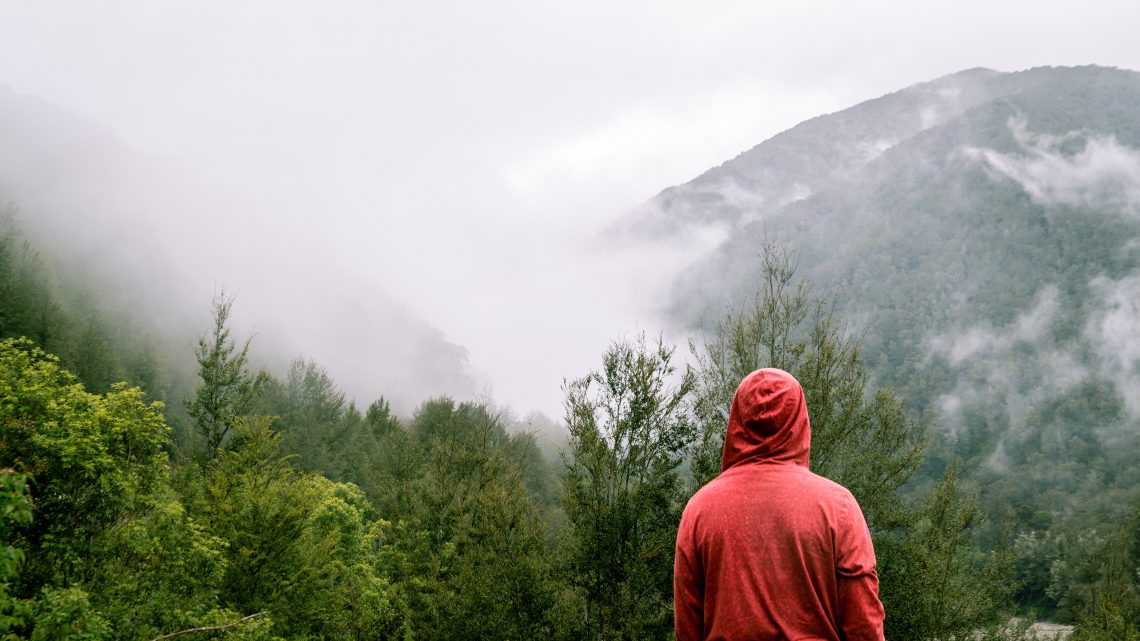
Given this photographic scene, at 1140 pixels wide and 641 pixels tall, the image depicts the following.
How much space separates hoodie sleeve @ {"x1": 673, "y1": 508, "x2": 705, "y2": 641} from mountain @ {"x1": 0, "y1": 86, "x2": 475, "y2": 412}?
90.0 m

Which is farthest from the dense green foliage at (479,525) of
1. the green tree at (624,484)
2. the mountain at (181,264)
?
the mountain at (181,264)

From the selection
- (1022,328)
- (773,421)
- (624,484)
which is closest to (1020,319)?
(1022,328)

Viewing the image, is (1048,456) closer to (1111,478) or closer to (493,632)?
(1111,478)

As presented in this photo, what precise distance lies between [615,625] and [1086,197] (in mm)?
219320

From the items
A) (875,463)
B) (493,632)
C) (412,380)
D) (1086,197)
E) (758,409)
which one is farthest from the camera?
(1086,197)

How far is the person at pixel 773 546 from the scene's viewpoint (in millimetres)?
2742

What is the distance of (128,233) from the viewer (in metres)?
123

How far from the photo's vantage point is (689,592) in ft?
10.2

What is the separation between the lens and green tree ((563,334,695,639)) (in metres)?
17.8

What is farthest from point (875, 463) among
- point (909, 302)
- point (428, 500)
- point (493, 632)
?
point (909, 302)

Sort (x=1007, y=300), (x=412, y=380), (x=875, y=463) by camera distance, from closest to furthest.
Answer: (x=875, y=463) < (x=412, y=380) < (x=1007, y=300)

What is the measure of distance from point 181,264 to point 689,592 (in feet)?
494

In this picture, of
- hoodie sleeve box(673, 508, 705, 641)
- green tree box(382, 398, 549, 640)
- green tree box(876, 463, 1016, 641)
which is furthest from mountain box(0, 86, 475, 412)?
hoodie sleeve box(673, 508, 705, 641)

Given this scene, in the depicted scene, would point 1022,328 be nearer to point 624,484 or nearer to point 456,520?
point 456,520
